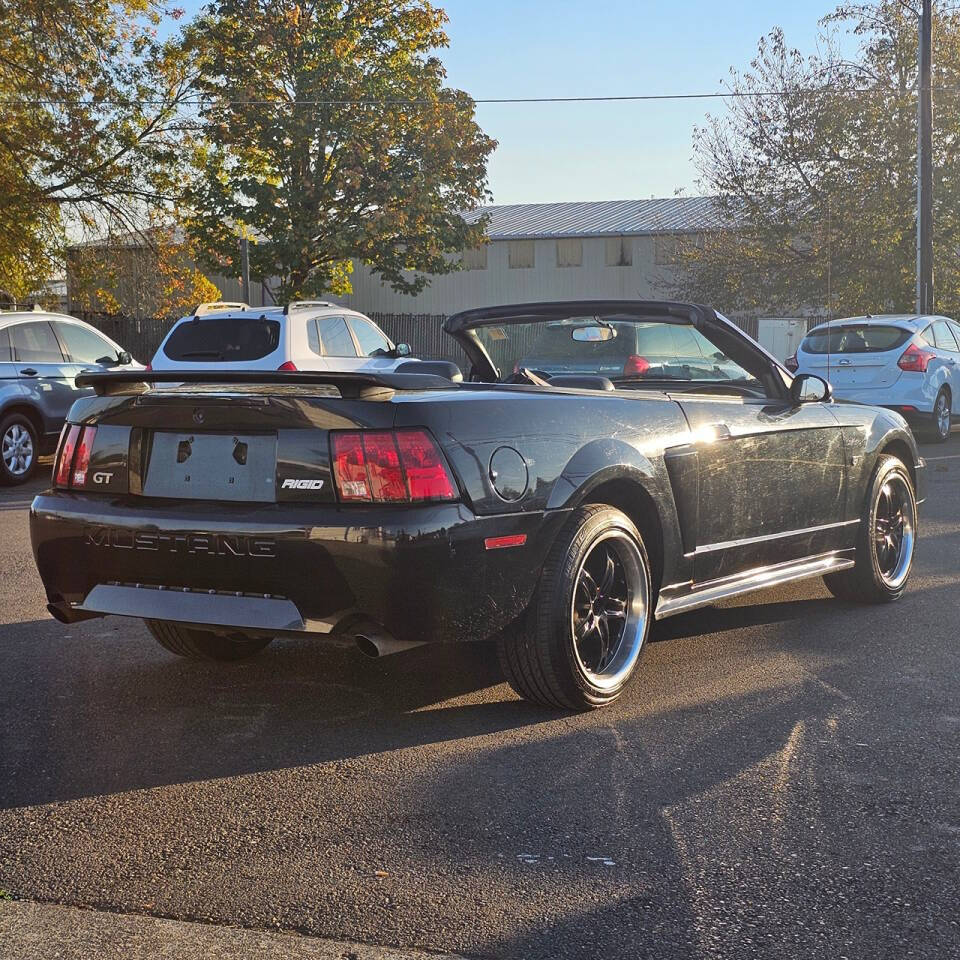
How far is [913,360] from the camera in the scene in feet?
57.3

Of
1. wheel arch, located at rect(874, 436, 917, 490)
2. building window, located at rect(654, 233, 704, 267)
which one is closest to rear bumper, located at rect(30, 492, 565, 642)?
wheel arch, located at rect(874, 436, 917, 490)

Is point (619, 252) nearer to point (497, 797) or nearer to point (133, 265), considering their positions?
point (133, 265)

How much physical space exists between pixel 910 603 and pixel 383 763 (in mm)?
3724

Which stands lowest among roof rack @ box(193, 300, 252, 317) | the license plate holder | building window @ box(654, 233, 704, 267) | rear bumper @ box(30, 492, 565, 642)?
rear bumper @ box(30, 492, 565, 642)

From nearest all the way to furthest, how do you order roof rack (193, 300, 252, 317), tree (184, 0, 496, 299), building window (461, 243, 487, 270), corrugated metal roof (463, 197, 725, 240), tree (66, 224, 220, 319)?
1. roof rack (193, 300, 252, 317)
2. tree (66, 224, 220, 319)
3. tree (184, 0, 496, 299)
4. corrugated metal roof (463, 197, 725, 240)
5. building window (461, 243, 487, 270)

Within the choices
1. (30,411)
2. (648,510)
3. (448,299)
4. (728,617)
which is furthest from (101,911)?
(448,299)

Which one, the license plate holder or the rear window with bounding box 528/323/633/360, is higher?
the rear window with bounding box 528/323/633/360

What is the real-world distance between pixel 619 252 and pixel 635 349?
169 feet

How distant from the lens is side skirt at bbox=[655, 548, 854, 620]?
556cm

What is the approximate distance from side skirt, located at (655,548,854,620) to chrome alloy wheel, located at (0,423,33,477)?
30.6 ft

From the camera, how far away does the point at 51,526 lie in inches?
197

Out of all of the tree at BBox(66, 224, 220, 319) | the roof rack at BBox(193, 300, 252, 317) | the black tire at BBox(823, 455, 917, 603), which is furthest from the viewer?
the tree at BBox(66, 224, 220, 319)

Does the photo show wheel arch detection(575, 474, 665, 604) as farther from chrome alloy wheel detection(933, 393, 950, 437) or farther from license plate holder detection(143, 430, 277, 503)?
chrome alloy wheel detection(933, 393, 950, 437)

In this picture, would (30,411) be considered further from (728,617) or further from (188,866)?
(188,866)
